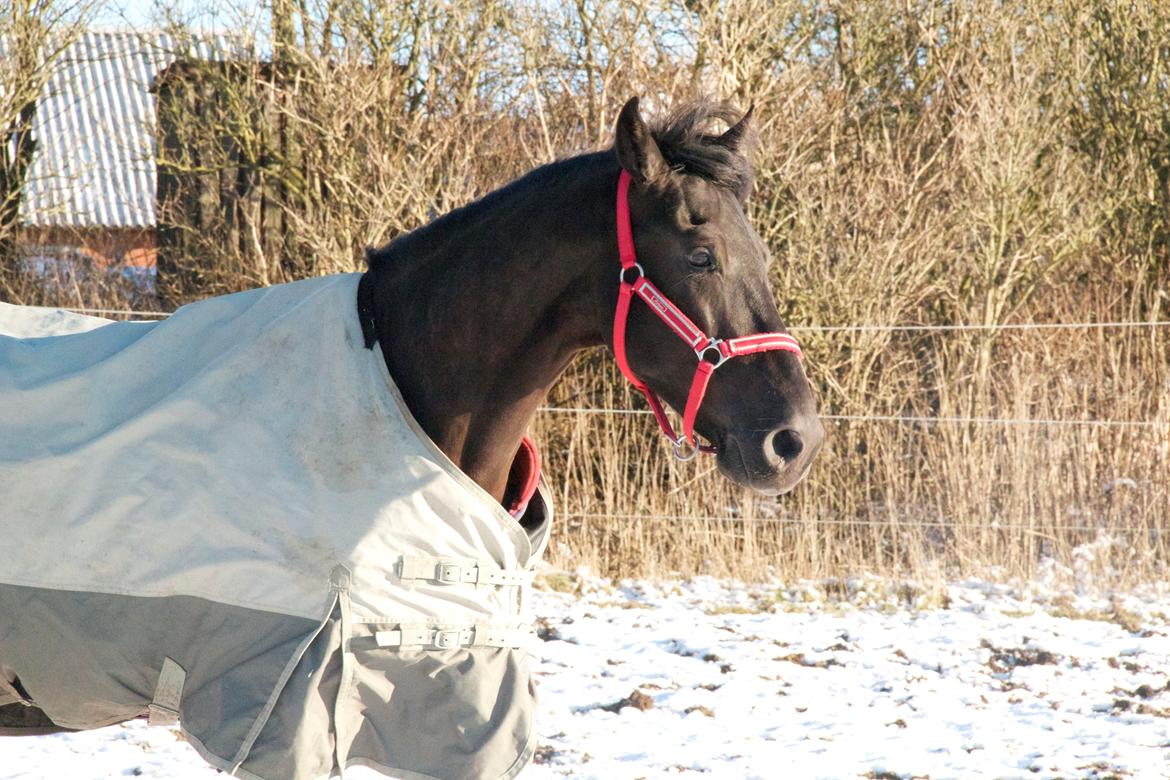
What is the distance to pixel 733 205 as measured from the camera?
197 cm

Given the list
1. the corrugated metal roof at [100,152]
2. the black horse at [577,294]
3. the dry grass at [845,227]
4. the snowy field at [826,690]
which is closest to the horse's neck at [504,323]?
the black horse at [577,294]

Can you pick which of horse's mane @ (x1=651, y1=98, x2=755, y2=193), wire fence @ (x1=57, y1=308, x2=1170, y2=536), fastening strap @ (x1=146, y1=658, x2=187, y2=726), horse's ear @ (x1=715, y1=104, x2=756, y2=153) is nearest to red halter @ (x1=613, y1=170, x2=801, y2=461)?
horse's mane @ (x1=651, y1=98, x2=755, y2=193)

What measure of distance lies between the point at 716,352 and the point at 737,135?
0.50 meters

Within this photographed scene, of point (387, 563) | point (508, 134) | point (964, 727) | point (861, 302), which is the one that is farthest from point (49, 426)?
point (861, 302)

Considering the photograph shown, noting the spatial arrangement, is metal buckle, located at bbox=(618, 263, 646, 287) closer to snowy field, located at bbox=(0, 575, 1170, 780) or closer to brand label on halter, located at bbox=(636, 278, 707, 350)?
brand label on halter, located at bbox=(636, 278, 707, 350)

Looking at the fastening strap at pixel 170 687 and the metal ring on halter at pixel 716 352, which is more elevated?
the metal ring on halter at pixel 716 352

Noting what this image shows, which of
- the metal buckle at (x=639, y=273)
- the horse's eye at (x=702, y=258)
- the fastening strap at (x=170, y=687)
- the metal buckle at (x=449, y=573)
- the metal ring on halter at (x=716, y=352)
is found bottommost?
the fastening strap at (x=170, y=687)

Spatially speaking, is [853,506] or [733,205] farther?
[853,506]

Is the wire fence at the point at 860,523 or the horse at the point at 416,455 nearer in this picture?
the horse at the point at 416,455

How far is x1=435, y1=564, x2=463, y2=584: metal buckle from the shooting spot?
1.86 metres

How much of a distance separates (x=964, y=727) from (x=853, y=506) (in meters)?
2.63

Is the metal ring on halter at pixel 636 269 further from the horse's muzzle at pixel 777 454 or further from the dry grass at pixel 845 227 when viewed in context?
the dry grass at pixel 845 227

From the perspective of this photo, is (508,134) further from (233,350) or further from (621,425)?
(233,350)

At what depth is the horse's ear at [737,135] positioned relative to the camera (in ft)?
6.67
